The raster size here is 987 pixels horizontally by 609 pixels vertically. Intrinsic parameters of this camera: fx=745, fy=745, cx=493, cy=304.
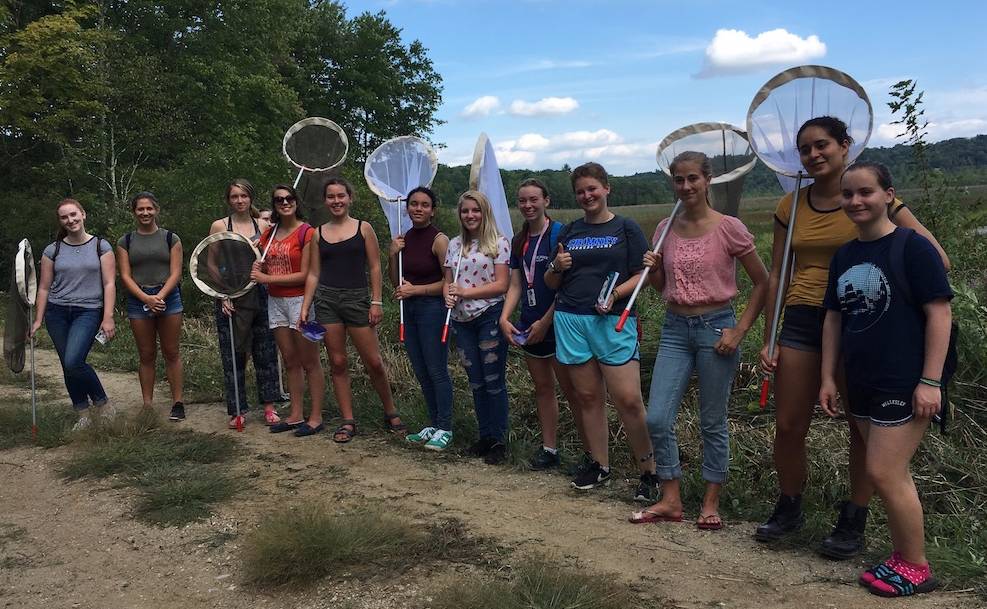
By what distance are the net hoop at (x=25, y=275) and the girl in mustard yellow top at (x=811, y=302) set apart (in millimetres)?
5527

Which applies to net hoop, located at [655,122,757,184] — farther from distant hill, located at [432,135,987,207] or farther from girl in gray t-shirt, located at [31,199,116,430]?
girl in gray t-shirt, located at [31,199,116,430]

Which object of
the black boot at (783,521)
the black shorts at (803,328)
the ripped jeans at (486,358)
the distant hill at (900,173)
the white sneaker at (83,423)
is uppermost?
the distant hill at (900,173)

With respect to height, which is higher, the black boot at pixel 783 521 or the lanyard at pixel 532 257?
the lanyard at pixel 532 257

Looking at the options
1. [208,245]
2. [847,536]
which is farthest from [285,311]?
[847,536]

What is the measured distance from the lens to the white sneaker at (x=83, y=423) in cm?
585

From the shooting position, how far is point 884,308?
9.75 ft

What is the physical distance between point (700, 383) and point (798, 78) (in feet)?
5.12

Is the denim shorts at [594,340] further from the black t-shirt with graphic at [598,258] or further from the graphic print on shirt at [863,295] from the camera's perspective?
the graphic print on shirt at [863,295]

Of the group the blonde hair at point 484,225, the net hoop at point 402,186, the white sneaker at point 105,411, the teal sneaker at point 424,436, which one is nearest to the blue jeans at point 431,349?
the teal sneaker at point 424,436

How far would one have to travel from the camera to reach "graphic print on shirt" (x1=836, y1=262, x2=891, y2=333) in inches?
117

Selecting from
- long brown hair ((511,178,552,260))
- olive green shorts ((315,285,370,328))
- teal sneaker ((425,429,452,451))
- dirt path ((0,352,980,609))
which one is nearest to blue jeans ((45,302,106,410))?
dirt path ((0,352,980,609))

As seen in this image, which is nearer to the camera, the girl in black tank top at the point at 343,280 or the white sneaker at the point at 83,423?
the girl in black tank top at the point at 343,280

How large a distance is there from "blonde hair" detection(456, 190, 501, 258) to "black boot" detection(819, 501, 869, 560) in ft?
8.29

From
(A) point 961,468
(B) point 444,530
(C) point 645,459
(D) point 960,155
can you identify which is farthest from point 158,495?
(D) point 960,155
